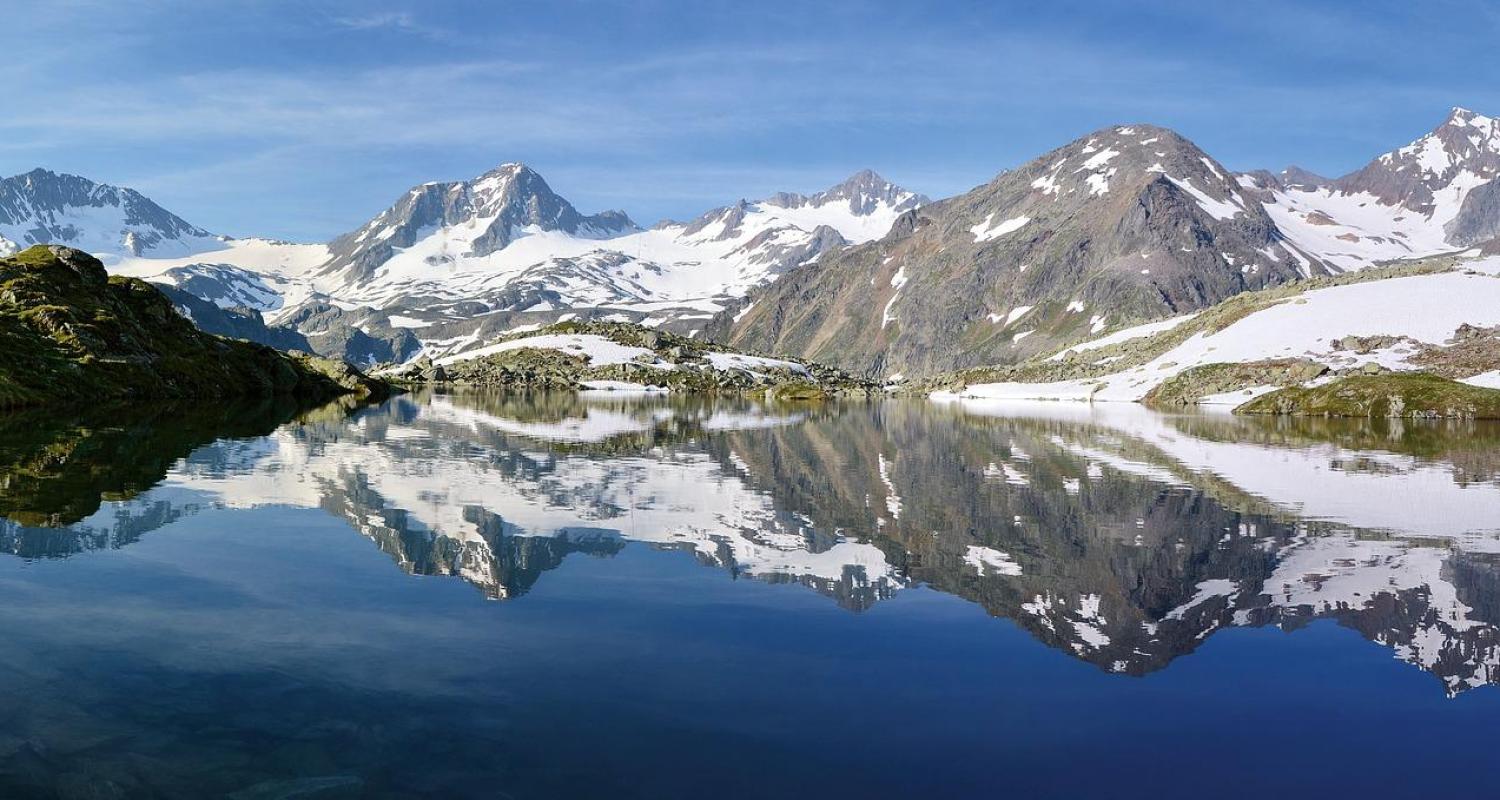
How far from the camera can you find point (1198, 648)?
17859 millimetres

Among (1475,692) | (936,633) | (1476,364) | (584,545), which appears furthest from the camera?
(1476,364)

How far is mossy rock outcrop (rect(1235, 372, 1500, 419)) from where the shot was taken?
121562mm

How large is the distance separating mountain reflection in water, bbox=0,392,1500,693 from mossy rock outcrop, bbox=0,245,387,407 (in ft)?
117

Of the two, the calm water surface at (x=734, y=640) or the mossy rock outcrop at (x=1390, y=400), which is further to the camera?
the mossy rock outcrop at (x=1390, y=400)

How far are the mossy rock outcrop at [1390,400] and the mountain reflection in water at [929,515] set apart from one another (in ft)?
226

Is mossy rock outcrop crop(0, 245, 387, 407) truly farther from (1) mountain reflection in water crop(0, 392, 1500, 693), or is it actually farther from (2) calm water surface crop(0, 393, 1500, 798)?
(2) calm water surface crop(0, 393, 1500, 798)

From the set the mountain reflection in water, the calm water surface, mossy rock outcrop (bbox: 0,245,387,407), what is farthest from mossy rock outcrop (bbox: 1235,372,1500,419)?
mossy rock outcrop (bbox: 0,245,387,407)

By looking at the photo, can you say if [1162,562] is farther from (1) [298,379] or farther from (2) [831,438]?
(1) [298,379]

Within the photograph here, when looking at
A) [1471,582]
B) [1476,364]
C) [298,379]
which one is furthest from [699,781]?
[1476,364]

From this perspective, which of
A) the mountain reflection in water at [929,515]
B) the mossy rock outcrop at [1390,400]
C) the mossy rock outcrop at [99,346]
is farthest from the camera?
the mossy rock outcrop at [1390,400]

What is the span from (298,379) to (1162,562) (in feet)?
537

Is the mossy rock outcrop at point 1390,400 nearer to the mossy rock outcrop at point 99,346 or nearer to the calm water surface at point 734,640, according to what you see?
the calm water surface at point 734,640

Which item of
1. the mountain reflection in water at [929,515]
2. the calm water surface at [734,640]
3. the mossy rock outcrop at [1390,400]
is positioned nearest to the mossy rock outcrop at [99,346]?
the mountain reflection in water at [929,515]

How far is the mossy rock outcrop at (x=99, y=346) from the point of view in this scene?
92.3 meters
